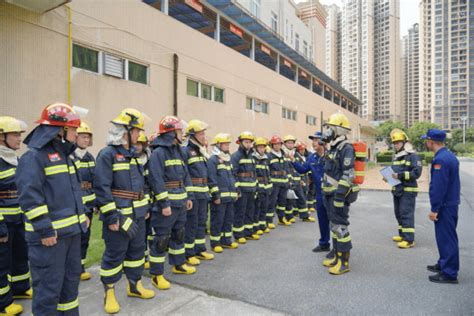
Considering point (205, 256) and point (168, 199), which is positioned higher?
point (168, 199)

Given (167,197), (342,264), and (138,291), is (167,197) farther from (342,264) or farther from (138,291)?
(342,264)

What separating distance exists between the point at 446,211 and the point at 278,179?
3.77 meters

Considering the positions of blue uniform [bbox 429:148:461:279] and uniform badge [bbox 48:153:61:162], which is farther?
blue uniform [bbox 429:148:461:279]

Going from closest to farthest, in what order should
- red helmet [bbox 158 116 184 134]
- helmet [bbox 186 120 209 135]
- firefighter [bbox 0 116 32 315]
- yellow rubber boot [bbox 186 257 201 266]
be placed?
firefighter [bbox 0 116 32 315]
red helmet [bbox 158 116 184 134]
yellow rubber boot [bbox 186 257 201 266]
helmet [bbox 186 120 209 135]

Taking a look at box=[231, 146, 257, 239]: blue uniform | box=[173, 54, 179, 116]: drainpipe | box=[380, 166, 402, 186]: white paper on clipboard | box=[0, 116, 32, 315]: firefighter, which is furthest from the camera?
box=[173, 54, 179, 116]: drainpipe

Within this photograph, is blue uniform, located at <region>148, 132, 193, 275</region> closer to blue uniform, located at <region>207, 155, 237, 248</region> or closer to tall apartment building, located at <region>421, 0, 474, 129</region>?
blue uniform, located at <region>207, 155, 237, 248</region>

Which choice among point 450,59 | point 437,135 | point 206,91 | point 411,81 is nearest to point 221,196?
point 437,135

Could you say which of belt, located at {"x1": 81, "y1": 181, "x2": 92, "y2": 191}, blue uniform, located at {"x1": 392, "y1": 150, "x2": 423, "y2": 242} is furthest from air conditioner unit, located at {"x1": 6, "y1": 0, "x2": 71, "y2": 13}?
blue uniform, located at {"x1": 392, "y1": 150, "x2": 423, "y2": 242}

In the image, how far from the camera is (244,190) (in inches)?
259

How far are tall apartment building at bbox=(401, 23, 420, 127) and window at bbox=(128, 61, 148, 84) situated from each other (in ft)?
392

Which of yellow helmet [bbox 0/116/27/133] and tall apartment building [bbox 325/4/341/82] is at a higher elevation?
tall apartment building [bbox 325/4/341/82]

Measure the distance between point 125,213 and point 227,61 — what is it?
1296 cm

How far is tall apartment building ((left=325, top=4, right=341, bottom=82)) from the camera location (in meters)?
94.9

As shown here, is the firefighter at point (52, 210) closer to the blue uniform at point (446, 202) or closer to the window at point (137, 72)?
the blue uniform at point (446, 202)
